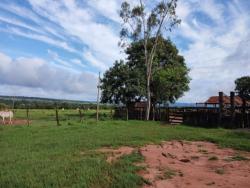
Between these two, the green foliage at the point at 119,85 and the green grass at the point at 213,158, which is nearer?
the green grass at the point at 213,158

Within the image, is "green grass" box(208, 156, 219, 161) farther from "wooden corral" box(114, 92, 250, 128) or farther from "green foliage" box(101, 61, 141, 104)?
"green foliage" box(101, 61, 141, 104)

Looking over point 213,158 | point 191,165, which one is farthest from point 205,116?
point 191,165

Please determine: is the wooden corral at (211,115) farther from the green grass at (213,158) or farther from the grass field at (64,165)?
the green grass at (213,158)

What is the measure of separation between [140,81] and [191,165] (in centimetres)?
3005

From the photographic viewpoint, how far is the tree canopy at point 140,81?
38.9 metres

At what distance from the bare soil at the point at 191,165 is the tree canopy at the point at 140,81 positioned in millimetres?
24757

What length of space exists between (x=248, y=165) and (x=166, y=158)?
97.3 inches

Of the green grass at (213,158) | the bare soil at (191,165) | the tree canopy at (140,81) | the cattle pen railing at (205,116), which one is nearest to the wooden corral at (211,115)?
the cattle pen railing at (205,116)

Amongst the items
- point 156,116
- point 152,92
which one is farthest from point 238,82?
point 156,116

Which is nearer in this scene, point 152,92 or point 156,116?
point 156,116

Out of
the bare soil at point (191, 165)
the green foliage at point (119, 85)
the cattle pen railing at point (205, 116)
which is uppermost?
the green foliage at point (119, 85)

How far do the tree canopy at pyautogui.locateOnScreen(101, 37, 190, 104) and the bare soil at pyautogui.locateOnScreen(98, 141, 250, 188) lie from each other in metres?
24.8

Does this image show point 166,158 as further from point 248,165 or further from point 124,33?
point 124,33

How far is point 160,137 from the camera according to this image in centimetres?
1630
